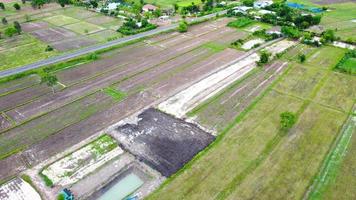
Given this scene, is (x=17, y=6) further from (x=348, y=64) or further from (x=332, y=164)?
(x=332, y=164)

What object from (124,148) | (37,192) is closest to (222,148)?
(124,148)

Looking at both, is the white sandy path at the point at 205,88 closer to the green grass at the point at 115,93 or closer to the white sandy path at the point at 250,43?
the white sandy path at the point at 250,43

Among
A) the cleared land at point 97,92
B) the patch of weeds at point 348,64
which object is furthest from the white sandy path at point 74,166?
the patch of weeds at point 348,64

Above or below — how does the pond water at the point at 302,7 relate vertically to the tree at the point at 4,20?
below

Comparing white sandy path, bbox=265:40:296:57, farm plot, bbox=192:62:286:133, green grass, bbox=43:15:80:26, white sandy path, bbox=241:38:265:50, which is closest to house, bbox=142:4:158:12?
green grass, bbox=43:15:80:26

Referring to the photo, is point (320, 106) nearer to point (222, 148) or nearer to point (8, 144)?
point (222, 148)

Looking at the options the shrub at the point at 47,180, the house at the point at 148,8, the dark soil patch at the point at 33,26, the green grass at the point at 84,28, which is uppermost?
the house at the point at 148,8
